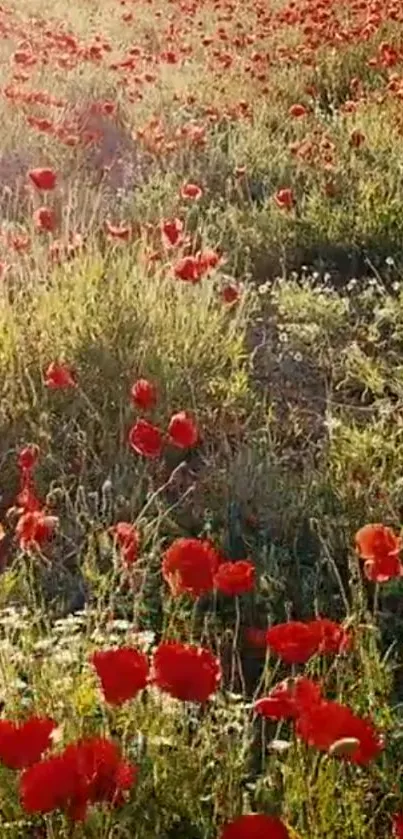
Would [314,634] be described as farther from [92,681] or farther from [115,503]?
[115,503]

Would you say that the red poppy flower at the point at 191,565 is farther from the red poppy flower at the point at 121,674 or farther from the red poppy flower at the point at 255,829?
the red poppy flower at the point at 255,829

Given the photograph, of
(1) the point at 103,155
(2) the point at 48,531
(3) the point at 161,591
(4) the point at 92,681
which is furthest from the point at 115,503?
(1) the point at 103,155

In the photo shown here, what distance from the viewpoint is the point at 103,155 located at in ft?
19.9

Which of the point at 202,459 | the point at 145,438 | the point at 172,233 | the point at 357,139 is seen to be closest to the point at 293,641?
the point at 145,438

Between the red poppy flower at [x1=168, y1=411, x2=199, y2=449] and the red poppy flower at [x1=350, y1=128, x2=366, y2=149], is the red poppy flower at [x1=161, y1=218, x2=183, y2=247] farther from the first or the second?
the red poppy flower at [x1=350, y1=128, x2=366, y2=149]

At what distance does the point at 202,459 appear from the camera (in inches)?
129

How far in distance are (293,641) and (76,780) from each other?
417 mm

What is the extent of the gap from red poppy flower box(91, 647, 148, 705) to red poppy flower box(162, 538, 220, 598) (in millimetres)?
306

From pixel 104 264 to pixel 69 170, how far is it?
1.91m

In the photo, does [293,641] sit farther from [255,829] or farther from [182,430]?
[182,430]

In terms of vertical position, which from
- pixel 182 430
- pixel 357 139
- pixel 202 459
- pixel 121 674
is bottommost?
pixel 202 459

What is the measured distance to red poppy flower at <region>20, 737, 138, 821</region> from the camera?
1551mm

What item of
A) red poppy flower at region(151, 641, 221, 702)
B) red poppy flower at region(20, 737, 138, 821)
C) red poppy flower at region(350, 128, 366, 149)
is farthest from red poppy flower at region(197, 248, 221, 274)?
red poppy flower at region(350, 128, 366, 149)

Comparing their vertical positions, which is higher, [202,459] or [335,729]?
[335,729]
